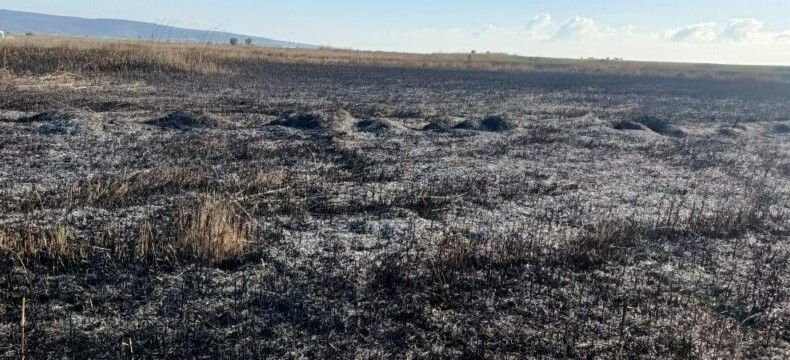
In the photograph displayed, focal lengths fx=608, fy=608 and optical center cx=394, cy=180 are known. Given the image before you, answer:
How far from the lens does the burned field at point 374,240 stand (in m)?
4.37

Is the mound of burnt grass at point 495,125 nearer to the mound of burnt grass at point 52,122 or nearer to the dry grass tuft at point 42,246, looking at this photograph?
the mound of burnt grass at point 52,122

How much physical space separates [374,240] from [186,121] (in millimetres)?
7423

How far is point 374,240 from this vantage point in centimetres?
627

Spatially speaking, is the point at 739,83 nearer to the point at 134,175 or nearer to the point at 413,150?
the point at 413,150

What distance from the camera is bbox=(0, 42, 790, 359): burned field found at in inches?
172

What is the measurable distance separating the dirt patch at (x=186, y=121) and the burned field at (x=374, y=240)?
0.05m

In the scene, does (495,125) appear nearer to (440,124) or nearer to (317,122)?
(440,124)

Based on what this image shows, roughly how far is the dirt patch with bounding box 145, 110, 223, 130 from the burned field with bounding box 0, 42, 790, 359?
5 centimetres

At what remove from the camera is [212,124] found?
12.3m

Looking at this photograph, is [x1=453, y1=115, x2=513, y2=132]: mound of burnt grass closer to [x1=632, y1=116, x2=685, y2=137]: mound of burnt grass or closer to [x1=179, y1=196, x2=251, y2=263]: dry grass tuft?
[x1=632, y1=116, x2=685, y2=137]: mound of burnt grass

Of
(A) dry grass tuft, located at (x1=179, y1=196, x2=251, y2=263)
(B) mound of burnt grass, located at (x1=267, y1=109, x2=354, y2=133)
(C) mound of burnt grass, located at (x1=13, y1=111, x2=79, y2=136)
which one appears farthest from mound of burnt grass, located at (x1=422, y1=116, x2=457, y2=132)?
(A) dry grass tuft, located at (x1=179, y1=196, x2=251, y2=263)

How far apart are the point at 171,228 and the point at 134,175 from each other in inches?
94.4

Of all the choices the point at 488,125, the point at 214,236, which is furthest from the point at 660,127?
the point at 214,236

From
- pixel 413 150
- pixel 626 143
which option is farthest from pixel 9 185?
pixel 626 143
